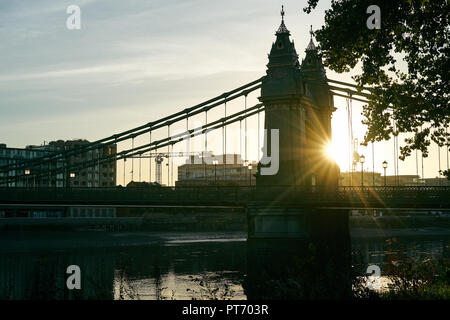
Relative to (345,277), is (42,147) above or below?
above

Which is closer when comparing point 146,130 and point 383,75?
point 383,75

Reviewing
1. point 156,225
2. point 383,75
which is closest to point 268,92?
point 383,75

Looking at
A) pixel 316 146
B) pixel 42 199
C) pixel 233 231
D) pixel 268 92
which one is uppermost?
pixel 268 92

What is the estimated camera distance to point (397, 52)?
22.7m

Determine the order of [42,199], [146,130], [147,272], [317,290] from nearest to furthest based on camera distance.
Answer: [317,290]
[147,272]
[42,199]
[146,130]

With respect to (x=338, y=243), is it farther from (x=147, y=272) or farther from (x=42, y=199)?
(x=42, y=199)

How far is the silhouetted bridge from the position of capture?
43844mm

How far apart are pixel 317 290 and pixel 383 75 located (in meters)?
11.5

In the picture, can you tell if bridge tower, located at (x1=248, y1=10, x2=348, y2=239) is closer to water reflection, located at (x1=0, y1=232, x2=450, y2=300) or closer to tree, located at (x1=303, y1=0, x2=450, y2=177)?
water reflection, located at (x1=0, y1=232, x2=450, y2=300)

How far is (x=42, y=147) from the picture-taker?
15388 cm

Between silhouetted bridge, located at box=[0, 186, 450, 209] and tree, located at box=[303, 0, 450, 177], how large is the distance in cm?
2069

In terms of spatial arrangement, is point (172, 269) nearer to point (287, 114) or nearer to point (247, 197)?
point (247, 197)

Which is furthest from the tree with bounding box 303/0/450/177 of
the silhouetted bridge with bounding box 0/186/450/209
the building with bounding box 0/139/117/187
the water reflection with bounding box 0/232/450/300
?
the building with bounding box 0/139/117/187

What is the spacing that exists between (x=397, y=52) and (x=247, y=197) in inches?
1216
